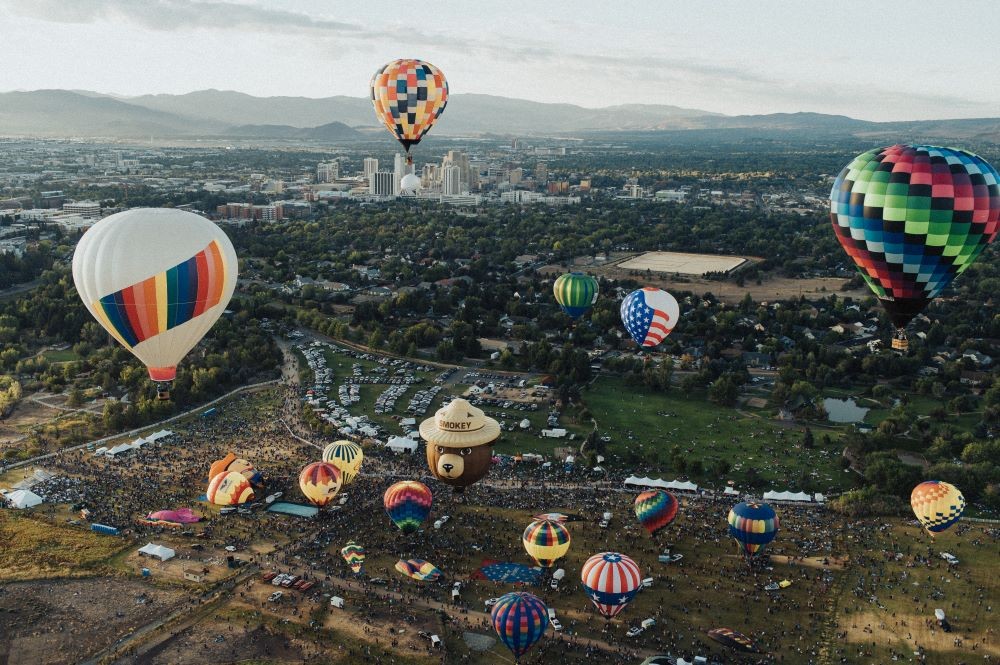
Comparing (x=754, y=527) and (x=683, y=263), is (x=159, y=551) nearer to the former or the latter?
(x=754, y=527)

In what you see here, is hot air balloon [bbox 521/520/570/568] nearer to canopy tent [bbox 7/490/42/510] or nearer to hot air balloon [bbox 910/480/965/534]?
hot air balloon [bbox 910/480/965/534]

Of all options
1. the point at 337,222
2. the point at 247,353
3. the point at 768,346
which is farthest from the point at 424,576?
Result: the point at 337,222

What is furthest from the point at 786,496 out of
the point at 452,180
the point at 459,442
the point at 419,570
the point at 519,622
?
the point at 452,180

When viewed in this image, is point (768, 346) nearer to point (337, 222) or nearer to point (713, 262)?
point (713, 262)

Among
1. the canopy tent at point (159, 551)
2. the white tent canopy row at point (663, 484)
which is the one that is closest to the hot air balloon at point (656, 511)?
the white tent canopy row at point (663, 484)

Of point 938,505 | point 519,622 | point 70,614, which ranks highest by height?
point 938,505

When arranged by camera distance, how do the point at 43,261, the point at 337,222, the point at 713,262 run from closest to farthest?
the point at 43,261
the point at 713,262
the point at 337,222

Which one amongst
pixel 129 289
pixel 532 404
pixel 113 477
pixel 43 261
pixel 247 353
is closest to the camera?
pixel 129 289
